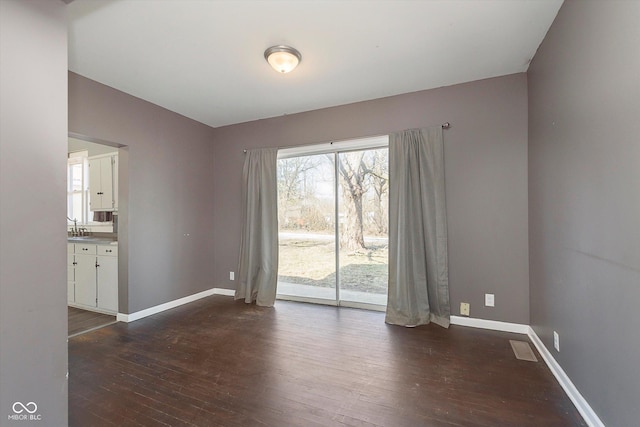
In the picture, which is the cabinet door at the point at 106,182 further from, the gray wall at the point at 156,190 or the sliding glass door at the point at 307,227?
the sliding glass door at the point at 307,227

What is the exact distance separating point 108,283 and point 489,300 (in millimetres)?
4586

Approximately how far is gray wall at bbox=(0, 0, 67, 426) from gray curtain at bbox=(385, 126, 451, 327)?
2.90 m

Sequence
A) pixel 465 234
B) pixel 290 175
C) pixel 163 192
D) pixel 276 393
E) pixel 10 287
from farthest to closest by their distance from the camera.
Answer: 1. pixel 290 175
2. pixel 163 192
3. pixel 465 234
4. pixel 276 393
5. pixel 10 287

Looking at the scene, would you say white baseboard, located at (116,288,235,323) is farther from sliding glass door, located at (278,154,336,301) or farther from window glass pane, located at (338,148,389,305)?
window glass pane, located at (338,148,389,305)

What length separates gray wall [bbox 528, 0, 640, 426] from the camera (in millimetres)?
1293

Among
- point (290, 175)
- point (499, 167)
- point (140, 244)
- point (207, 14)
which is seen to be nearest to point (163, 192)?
point (140, 244)

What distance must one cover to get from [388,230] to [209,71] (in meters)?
2.67

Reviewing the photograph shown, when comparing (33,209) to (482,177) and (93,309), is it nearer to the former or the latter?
(93,309)

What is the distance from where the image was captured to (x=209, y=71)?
2.80 meters

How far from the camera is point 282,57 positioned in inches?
94.7

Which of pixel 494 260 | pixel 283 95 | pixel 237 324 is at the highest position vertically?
pixel 283 95

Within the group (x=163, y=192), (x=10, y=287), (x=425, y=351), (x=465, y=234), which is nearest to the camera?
(x=10, y=287)

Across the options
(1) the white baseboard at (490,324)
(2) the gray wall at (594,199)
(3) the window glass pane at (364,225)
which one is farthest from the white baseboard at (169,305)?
(2) the gray wall at (594,199)

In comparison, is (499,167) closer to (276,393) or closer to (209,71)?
(276,393)
